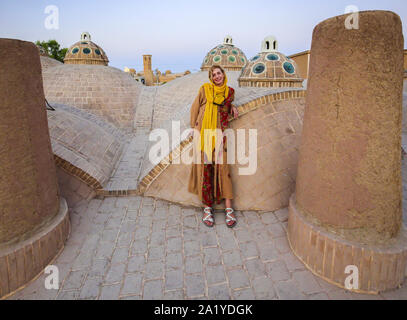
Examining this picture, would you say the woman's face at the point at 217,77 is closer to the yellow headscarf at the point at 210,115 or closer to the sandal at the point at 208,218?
the yellow headscarf at the point at 210,115

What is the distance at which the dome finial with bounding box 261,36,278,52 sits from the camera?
19.8 ft

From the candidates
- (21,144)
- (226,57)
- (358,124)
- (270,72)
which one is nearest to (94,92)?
(226,57)

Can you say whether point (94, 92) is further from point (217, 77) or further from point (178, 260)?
point (178, 260)

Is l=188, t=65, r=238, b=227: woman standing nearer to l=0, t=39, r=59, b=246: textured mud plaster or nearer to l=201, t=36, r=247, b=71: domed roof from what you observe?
l=0, t=39, r=59, b=246: textured mud plaster

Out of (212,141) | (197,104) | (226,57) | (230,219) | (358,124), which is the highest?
(226,57)

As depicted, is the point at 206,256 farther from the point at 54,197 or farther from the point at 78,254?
the point at 54,197

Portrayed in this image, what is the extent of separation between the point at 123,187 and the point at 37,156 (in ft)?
6.03

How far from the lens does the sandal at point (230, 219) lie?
335 centimetres

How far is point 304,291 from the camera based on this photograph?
2.36 m

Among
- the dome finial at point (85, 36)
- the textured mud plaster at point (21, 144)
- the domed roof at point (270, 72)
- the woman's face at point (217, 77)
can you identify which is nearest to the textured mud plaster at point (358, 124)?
the woman's face at point (217, 77)

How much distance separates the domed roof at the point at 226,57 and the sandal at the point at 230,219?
360 inches

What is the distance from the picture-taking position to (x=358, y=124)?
2.19 metres

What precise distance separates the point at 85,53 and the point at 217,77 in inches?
383

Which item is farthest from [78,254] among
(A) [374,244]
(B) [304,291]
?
(A) [374,244]
